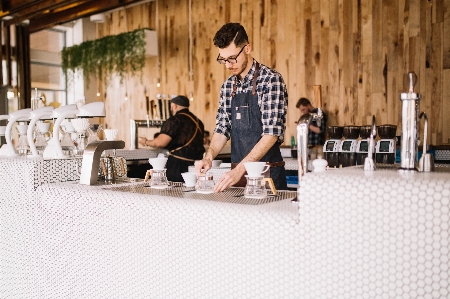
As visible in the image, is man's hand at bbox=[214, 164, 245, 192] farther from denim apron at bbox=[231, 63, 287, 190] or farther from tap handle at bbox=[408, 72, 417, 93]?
tap handle at bbox=[408, 72, 417, 93]

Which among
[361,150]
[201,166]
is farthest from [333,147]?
[201,166]

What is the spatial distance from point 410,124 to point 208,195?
897 millimetres

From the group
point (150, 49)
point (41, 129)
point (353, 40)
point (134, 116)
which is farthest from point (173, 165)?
point (134, 116)

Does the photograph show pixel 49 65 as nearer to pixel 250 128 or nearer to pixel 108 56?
pixel 108 56

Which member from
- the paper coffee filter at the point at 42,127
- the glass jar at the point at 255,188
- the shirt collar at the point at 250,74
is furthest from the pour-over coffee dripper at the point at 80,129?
the glass jar at the point at 255,188

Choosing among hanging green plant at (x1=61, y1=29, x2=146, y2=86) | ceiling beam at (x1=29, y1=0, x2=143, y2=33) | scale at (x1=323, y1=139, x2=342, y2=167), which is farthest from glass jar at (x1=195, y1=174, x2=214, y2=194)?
hanging green plant at (x1=61, y1=29, x2=146, y2=86)

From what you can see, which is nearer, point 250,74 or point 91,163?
point 91,163

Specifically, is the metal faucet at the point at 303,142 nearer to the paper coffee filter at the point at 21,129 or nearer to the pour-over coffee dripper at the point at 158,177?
the pour-over coffee dripper at the point at 158,177

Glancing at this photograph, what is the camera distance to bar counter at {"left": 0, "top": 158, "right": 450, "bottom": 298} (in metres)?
1.35

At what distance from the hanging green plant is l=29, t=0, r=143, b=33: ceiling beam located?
118 cm

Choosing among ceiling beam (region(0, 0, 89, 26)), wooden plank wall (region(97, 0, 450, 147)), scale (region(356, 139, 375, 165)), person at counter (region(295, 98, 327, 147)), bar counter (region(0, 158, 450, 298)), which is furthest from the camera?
ceiling beam (region(0, 0, 89, 26))

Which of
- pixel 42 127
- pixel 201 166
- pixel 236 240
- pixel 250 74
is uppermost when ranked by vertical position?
pixel 250 74

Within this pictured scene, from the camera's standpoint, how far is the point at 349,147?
375 cm

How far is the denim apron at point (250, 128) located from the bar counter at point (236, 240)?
0.69 m
